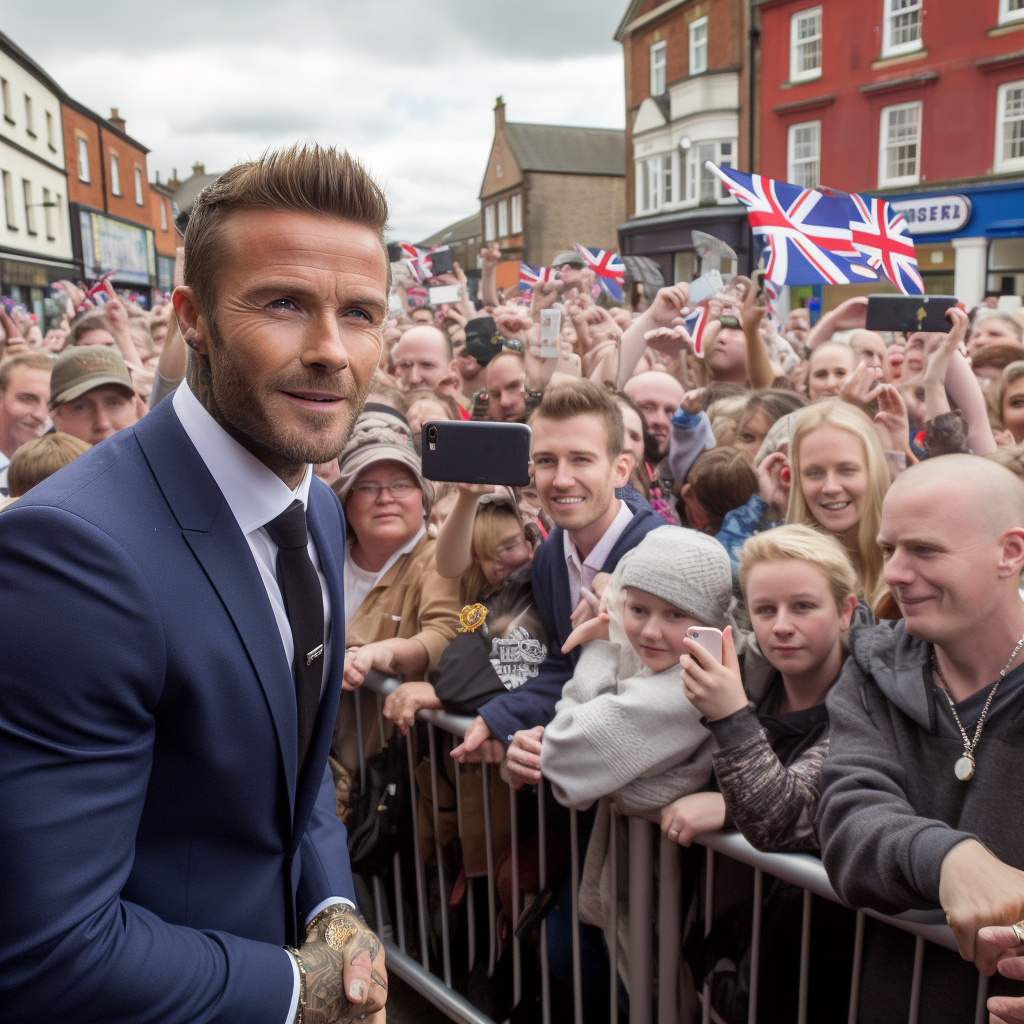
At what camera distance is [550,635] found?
2.84m

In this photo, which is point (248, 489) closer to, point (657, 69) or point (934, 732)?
point (934, 732)

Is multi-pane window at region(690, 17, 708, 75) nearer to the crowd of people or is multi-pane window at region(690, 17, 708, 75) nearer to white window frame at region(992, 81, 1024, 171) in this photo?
white window frame at region(992, 81, 1024, 171)

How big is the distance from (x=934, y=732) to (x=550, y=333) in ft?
12.8

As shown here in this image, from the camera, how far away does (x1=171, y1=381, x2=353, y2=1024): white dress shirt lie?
1.35 m

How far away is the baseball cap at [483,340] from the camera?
6.22 m

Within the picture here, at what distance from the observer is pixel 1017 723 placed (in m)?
1.67

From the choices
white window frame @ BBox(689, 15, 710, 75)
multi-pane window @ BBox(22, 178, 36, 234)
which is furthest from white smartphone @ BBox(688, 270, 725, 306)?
multi-pane window @ BBox(22, 178, 36, 234)

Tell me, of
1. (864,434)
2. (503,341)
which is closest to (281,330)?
(864,434)

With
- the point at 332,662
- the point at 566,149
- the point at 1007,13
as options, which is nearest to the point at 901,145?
the point at 1007,13

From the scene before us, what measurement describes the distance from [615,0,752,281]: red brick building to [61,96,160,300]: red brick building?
2207cm

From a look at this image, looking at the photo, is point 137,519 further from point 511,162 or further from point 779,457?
point 511,162

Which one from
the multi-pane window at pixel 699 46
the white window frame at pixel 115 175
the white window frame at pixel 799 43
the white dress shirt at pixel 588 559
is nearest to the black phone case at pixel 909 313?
the white dress shirt at pixel 588 559

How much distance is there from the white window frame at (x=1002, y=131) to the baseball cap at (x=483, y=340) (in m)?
16.9

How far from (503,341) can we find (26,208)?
119 feet
